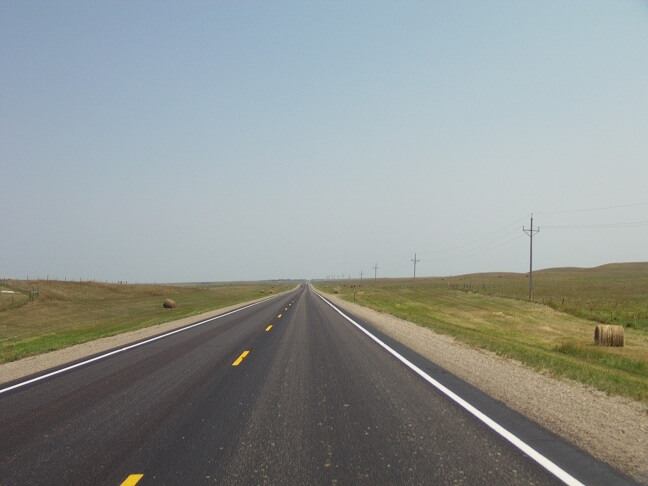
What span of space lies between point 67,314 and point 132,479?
4481 cm

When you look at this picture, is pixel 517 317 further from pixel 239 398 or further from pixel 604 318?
pixel 239 398

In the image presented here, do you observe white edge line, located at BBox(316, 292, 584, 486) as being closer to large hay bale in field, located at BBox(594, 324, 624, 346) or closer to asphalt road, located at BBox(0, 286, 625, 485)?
asphalt road, located at BBox(0, 286, 625, 485)

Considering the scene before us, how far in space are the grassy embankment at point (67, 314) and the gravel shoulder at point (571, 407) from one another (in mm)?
13345

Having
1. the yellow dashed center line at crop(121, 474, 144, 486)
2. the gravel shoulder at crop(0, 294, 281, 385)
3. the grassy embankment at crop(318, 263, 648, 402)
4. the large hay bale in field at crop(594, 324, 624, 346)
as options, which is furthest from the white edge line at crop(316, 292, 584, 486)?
the large hay bale in field at crop(594, 324, 624, 346)

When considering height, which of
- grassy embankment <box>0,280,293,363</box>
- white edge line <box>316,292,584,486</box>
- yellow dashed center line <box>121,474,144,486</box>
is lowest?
grassy embankment <box>0,280,293,363</box>

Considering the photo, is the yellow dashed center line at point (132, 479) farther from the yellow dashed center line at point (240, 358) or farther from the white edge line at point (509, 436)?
the yellow dashed center line at point (240, 358)

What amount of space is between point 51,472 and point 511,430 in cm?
518

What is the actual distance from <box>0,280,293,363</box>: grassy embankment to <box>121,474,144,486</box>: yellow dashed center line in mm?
11943

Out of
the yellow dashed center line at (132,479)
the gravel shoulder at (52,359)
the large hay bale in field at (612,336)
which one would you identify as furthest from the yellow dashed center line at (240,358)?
the large hay bale in field at (612,336)

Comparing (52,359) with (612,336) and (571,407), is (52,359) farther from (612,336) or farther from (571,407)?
(612,336)

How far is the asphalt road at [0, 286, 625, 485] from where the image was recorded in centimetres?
464

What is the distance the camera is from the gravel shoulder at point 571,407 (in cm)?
521

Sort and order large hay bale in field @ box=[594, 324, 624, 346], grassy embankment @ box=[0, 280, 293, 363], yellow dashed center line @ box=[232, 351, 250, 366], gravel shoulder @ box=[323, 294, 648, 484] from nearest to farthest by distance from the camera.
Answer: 1. gravel shoulder @ box=[323, 294, 648, 484]
2. yellow dashed center line @ box=[232, 351, 250, 366]
3. large hay bale in field @ box=[594, 324, 624, 346]
4. grassy embankment @ box=[0, 280, 293, 363]

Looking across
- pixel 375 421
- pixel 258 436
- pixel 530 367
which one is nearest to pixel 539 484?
pixel 375 421
